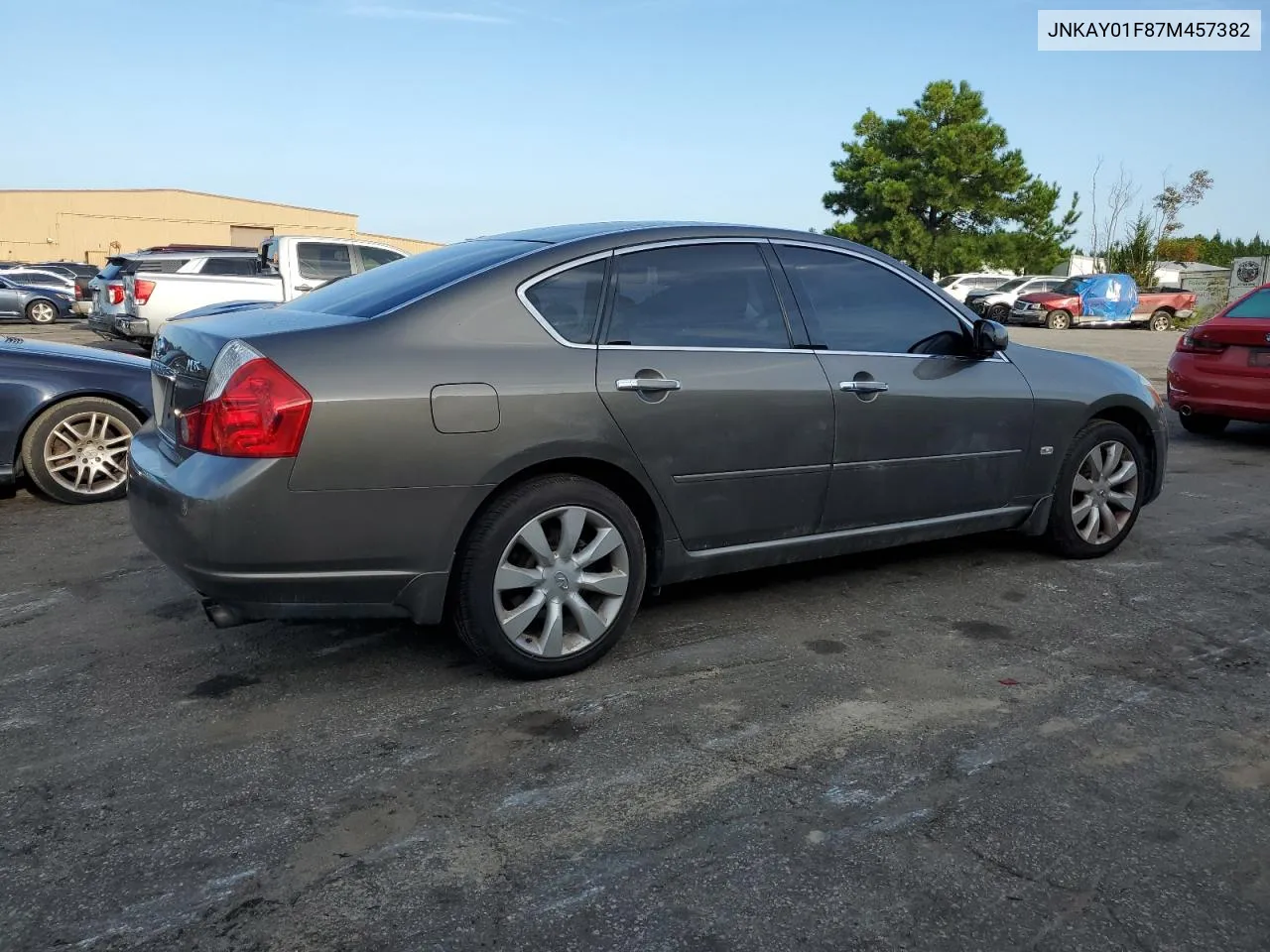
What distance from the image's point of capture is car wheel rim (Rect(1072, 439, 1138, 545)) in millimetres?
5180

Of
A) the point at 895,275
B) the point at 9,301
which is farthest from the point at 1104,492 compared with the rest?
the point at 9,301

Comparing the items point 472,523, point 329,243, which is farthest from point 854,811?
point 329,243

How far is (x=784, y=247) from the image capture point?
14.3 ft

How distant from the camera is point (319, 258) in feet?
49.6

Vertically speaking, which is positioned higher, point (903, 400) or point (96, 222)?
point (96, 222)

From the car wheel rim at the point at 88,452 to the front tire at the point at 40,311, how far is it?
24505 mm

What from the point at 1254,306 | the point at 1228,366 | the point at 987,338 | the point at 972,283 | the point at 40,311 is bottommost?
the point at 1228,366

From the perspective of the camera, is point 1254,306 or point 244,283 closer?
point 1254,306

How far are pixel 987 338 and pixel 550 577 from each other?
2.32 m

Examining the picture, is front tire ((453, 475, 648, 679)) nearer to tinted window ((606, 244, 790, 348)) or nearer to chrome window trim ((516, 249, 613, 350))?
chrome window trim ((516, 249, 613, 350))

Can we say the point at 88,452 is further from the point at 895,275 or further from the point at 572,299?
the point at 895,275

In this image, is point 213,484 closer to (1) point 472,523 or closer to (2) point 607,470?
(1) point 472,523

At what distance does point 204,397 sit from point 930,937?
256 centimetres

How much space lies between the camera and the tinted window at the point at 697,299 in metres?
3.88
